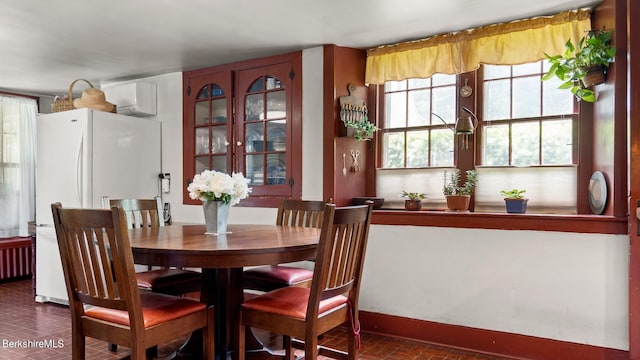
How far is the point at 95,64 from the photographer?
391 cm

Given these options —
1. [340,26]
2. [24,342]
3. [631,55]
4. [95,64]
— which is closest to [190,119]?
[95,64]

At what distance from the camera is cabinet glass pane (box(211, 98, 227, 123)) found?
4.02 metres

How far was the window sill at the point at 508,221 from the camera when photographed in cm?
250

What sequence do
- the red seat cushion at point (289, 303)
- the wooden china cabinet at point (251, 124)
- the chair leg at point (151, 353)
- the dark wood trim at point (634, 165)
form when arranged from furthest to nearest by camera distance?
the wooden china cabinet at point (251, 124), the chair leg at point (151, 353), the dark wood trim at point (634, 165), the red seat cushion at point (289, 303)

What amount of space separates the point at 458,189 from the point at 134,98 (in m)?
3.13

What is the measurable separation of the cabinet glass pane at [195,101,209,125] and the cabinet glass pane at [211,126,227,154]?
0.14m

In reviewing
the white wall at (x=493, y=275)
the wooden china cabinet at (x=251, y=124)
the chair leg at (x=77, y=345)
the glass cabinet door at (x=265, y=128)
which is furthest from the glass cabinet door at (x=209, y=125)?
the chair leg at (x=77, y=345)

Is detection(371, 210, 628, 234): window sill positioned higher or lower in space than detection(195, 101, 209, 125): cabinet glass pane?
lower

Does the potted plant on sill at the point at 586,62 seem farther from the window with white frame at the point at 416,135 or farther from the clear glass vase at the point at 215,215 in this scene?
the clear glass vase at the point at 215,215

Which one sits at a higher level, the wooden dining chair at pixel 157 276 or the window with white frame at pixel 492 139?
the window with white frame at pixel 492 139

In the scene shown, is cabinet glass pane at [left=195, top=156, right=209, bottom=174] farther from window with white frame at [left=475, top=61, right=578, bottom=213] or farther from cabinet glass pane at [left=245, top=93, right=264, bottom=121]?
window with white frame at [left=475, top=61, right=578, bottom=213]

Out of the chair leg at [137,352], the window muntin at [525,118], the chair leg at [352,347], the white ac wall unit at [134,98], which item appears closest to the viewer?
the chair leg at [137,352]
